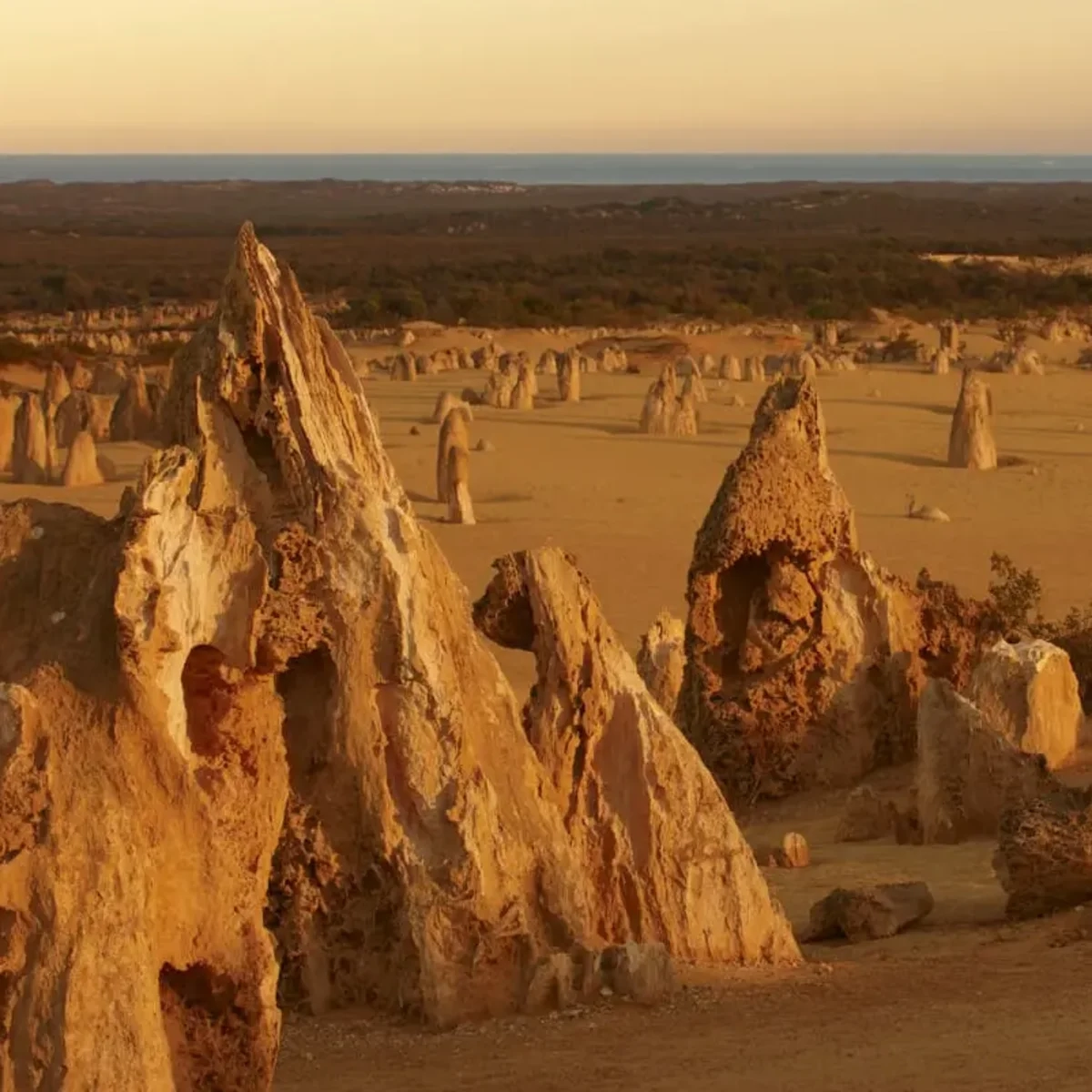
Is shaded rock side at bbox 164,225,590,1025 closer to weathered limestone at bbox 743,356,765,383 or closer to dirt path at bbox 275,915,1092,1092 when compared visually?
dirt path at bbox 275,915,1092,1092

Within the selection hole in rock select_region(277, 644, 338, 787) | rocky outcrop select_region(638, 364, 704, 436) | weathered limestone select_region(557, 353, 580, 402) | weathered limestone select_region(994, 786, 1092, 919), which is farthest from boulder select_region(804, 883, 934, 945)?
weathered limestone select_region(557, 353, 580, 402)

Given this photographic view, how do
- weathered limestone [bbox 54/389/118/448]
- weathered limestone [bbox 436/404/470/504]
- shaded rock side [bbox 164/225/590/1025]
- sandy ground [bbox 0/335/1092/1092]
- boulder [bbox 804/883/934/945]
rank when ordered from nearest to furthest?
sandy ground [bbox 0/335/1092/1092]
shaded rock side [bbox 164/225/590/1025]
boulder [bbox 804/883/934/945]
weathered limestone [bbox 436/404/470/504]
weathered limestone [bbox 54/389/118/448]

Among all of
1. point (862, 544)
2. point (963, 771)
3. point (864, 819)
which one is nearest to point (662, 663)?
point (864, 819)

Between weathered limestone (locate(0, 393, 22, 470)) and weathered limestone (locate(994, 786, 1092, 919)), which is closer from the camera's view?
weathered limestone (locate(994, 786, 1092, 919))

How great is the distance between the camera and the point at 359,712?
6727 millimetres

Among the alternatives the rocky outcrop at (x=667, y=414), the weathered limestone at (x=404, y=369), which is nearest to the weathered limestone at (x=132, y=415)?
the rocky outcrop at (x=667, y=414)

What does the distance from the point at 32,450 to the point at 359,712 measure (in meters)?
20.3

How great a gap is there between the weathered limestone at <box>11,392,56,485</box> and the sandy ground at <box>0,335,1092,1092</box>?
0.56 meters

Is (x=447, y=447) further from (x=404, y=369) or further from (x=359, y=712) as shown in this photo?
(x=359, y=712)

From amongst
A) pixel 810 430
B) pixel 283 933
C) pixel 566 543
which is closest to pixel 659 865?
pixel 283 933

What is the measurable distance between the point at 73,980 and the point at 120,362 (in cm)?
3683

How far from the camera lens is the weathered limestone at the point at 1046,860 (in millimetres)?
8109

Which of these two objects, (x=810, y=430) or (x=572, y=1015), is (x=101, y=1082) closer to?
(x=572, y=1015)

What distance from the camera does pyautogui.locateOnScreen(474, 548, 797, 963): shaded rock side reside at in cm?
746
